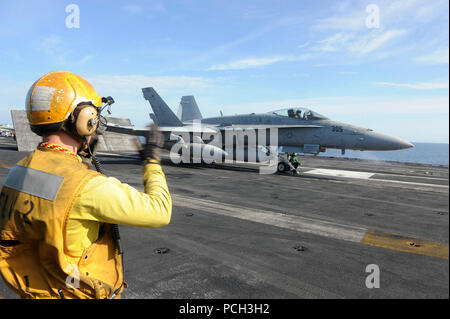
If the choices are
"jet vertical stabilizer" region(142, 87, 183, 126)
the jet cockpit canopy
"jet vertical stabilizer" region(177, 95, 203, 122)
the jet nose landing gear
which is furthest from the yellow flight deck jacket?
"jet vertical stabilizer" region(177, 95, 203, 122)

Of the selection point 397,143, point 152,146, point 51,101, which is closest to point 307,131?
point 397,143

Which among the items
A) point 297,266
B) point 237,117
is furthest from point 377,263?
point 237,117

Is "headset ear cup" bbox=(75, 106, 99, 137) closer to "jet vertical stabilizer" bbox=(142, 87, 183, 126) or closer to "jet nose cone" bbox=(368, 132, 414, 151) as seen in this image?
"jet nose cone" bbox=(368, 132, 414, 151)

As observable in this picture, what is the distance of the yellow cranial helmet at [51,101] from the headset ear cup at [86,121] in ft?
0.21

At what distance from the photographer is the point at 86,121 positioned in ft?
5.58

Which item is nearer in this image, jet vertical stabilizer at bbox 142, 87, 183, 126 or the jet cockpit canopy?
the jet cockpit canopy

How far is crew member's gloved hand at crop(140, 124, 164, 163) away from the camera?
1.78 metres

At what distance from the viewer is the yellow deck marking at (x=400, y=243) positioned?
523 centimetres

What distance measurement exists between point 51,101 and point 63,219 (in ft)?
2.31

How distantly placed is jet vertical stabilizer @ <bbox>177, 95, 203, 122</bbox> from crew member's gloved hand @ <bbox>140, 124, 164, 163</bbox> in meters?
26.4

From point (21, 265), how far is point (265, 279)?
329 centimetres

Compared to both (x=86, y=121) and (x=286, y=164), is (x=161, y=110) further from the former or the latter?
(x=86, y=121)

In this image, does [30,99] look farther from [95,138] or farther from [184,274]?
→ [184,274]

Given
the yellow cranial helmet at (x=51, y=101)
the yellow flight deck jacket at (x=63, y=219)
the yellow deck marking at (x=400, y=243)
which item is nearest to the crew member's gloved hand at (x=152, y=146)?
the yellow flight deck jacket at (x=63, y=219)
